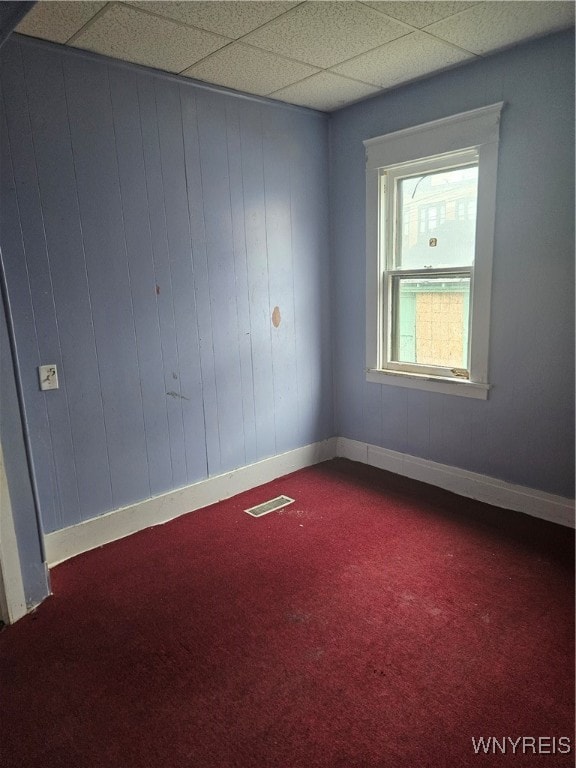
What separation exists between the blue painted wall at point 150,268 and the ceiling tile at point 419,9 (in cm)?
119

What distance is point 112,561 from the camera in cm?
262

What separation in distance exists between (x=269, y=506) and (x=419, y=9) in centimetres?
273

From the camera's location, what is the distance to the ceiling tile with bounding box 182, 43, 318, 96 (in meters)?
2.56

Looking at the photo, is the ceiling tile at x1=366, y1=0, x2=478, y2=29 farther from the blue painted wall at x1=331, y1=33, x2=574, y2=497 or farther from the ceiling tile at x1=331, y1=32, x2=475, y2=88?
the blue painted wall at x1=331, y1=33, x2=574, y2=497

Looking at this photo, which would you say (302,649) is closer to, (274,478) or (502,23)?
(274,478)

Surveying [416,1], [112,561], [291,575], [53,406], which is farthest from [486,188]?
[112,561]

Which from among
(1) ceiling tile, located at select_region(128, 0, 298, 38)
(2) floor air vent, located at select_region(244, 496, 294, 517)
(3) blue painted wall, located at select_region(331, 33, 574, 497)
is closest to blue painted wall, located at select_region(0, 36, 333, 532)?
(2) floor air vent, located at select_region(244, 496, 294, 517)

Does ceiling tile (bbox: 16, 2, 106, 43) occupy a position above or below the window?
above

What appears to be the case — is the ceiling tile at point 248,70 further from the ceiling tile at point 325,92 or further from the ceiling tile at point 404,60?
the ceiling tile at point 404,60

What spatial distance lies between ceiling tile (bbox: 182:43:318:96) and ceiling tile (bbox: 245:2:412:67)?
0.30 ft

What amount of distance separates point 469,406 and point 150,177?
2342 millimetres

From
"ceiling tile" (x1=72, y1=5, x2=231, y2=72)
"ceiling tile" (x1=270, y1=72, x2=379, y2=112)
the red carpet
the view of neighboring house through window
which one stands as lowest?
the red carpet

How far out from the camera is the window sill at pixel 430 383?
10.1 ft

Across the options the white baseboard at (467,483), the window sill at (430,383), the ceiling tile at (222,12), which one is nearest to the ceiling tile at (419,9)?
the ceiling tile at (222,12)
